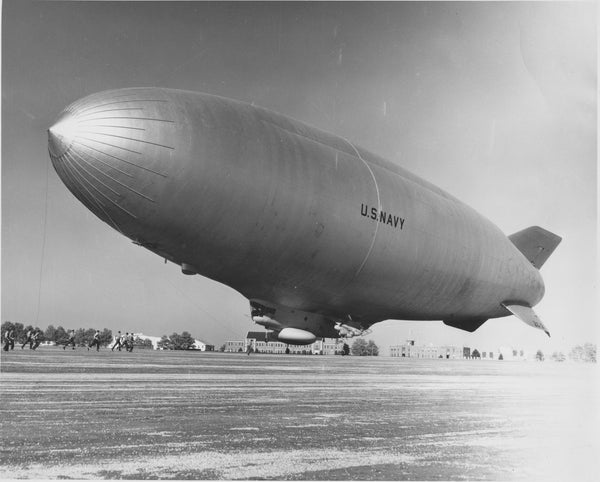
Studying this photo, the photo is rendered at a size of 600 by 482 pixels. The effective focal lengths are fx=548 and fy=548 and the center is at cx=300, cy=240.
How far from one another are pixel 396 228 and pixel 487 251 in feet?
19.3

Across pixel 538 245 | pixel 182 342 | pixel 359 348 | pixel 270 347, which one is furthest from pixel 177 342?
pixel 538 245

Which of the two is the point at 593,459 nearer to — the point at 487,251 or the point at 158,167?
the point at 158,167

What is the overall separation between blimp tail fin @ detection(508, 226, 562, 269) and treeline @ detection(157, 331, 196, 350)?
348 feet

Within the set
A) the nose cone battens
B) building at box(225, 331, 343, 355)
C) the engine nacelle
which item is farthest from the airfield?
building at box(225, 331, 343, 355)

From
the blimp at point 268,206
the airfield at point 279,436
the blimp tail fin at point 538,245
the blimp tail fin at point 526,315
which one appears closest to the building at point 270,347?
the blimp tail fin at point 538,245

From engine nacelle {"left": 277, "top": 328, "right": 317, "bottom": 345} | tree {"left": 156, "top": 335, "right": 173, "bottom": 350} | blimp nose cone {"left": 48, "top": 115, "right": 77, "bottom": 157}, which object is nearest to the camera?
blimp nose cone {"left": 48, "top": 115, "right": 77, "bottom": 157}

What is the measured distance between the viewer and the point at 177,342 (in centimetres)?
12762

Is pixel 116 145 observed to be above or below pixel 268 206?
above

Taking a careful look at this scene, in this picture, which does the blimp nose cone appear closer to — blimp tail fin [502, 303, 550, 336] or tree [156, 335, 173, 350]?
blimp tail fin [502, 303, 550, 336]

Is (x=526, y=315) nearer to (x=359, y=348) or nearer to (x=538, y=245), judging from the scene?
(x=538, y=245)

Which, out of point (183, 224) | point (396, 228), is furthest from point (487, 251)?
point (183, 224)

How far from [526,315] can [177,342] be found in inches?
4524

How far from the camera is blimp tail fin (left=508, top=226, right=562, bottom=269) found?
25250 mm

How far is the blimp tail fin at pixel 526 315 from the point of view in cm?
2058
